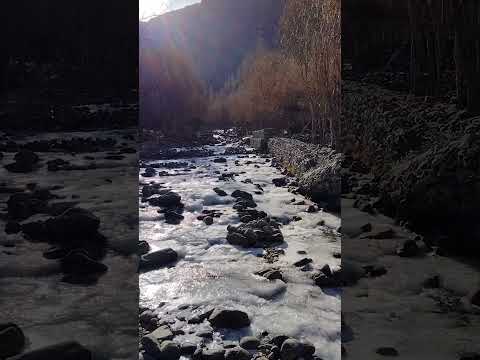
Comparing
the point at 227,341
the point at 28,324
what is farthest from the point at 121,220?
the point at 227,341

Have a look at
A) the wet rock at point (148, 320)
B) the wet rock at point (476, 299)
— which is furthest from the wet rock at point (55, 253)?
the wet rock at point (476, 299)

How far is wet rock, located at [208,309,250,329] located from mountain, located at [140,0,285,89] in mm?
50298

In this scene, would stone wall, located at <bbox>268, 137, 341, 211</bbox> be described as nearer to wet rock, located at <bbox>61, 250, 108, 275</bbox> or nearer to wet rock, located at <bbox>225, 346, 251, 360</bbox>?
wet rock, located at <bbox>61, 250, 108, 275</bbox>

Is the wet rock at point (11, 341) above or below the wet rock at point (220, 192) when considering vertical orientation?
above

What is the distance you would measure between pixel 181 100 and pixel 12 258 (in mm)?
17646

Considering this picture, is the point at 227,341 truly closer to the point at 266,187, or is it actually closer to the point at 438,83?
the point at 438,83

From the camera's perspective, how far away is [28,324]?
2707 mm

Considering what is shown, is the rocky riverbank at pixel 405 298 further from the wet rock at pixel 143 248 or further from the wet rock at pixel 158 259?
the wet rock at pixel 143 248

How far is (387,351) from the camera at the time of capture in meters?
2.14

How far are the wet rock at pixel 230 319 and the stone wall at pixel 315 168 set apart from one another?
2.96 m

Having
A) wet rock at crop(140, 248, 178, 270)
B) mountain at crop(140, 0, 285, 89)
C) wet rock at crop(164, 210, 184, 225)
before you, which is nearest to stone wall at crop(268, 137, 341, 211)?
wet rock at crop(164, 210, 184, 225)

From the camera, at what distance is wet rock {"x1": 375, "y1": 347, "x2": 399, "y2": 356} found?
212cm

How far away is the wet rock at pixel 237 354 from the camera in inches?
95.8

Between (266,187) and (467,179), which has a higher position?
(467,179)
